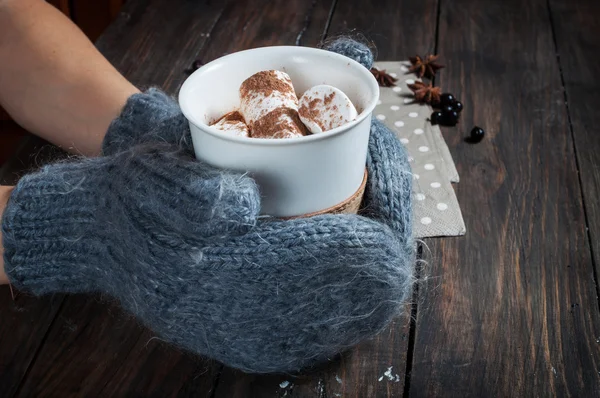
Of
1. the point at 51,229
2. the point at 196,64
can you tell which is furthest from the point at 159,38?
the point at 51,229

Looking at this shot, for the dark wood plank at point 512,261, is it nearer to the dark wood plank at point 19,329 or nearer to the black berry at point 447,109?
the black berry at point 447,109

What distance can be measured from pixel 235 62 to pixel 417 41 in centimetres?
62

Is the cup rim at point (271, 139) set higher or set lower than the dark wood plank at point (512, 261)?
higher

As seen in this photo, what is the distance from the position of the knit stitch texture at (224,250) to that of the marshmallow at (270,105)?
54mm

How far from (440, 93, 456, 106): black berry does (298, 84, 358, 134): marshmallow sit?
0.43 m

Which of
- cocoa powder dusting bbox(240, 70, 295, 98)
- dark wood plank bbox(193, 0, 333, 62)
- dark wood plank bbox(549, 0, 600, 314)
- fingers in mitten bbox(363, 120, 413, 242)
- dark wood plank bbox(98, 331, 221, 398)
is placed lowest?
dark wood plank bbox(549, 0, 600, 314)

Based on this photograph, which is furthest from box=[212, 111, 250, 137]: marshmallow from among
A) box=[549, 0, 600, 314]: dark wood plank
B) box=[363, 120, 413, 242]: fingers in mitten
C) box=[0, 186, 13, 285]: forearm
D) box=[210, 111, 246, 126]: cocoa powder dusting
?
box=[549, 0, 600, 314]: dark wood plank

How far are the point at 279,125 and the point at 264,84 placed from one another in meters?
0.05

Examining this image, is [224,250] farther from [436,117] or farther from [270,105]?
[436,117]

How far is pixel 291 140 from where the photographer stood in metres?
0.47

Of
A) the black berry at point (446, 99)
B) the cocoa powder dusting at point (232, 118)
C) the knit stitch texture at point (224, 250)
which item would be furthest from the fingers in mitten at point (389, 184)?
the black berry at point (446, 99)

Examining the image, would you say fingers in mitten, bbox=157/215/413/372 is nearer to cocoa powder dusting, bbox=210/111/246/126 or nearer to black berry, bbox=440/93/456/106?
cocoa powder dusting, bbox=210/111/246/126

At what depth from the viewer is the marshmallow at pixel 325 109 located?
1.70 ft

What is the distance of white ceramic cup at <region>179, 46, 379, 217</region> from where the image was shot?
0.49 meters
